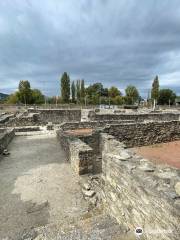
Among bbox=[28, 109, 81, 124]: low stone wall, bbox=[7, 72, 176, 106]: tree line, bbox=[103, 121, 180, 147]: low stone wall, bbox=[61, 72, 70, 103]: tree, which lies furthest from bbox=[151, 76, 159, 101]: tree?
bbox=[103, 121, 180, 147]: low stone wall

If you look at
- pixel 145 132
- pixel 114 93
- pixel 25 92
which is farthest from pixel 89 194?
pixel 114 93

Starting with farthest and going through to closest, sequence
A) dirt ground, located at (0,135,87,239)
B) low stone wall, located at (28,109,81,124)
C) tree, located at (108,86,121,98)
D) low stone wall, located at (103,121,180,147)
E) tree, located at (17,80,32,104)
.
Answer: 1. tree, located at (108,86,121,98)
2. tree, located at (17,80,32,104)
3. low stone wall, located at (28,109,81,124)
4. low stone wall, located at (103,121,180,147)
5. dirt ground, located at (0,135,87,239)

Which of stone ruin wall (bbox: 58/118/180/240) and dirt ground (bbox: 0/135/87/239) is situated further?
dirt ground (bbox: 0/135/87/239)

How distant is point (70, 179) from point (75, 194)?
0.86m

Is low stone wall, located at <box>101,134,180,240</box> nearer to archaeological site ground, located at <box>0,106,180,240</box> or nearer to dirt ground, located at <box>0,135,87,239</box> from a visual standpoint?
archaeological site ground, located at <box>0,106,180,240</box>

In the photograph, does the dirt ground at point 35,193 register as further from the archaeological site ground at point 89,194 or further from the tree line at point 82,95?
the tree line at point 82,95

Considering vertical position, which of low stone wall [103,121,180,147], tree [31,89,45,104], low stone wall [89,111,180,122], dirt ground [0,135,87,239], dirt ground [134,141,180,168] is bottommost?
dirt ground [0,135,87,239]

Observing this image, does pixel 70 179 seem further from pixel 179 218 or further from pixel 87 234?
pixel 179 218

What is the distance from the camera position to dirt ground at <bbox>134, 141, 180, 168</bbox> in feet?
23.8

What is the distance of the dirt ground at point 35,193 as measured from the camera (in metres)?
3.69

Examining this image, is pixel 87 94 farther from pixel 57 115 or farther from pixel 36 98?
pixel 57 115

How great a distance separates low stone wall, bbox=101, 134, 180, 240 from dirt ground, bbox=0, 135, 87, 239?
1075 millimetres

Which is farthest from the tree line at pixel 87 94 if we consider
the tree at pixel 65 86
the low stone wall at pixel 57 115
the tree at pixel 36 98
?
the low stone wall at pixel 57 115

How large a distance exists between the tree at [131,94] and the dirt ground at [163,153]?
60.3 metres
